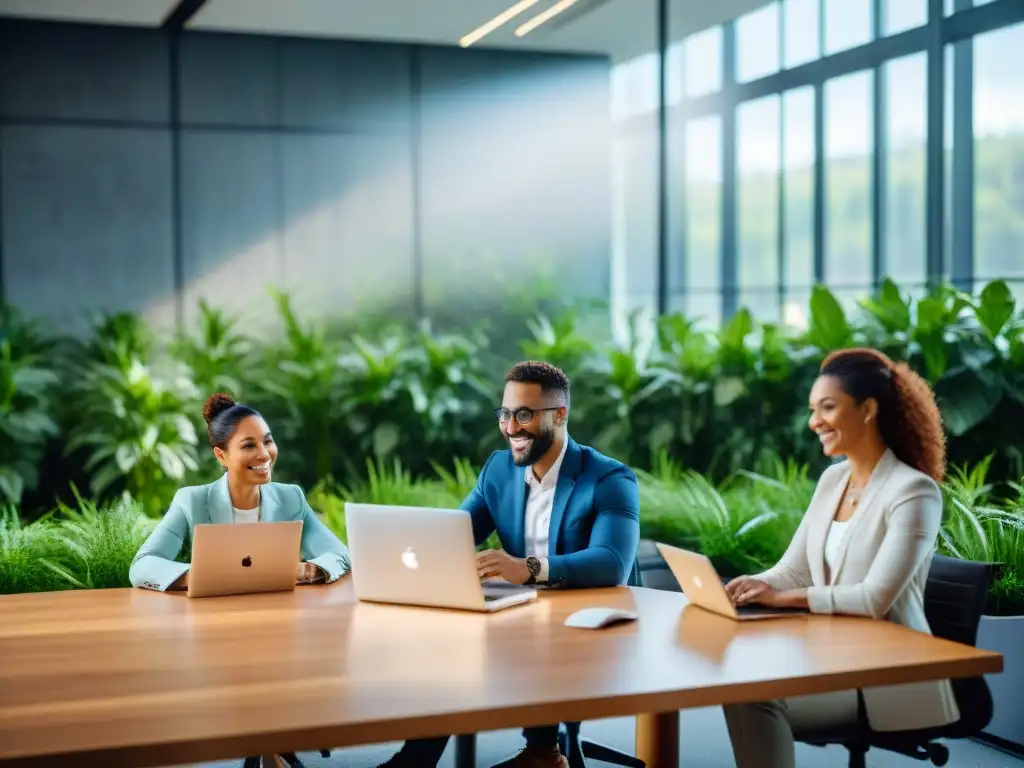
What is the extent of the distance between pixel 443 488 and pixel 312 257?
316 centimetres

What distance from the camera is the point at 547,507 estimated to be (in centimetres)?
381

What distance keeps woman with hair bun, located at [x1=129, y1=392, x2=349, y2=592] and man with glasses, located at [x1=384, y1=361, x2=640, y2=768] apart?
0.47 meters

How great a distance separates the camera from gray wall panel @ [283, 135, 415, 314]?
9.02m

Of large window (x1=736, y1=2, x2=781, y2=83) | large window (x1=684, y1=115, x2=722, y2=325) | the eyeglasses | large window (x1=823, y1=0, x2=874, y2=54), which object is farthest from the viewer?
large window (x1=684, y1=115, x2=722, y2=325)

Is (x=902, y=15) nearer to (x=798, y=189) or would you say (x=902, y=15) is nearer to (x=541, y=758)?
(x=798, y=189)

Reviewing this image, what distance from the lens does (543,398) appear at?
374cm

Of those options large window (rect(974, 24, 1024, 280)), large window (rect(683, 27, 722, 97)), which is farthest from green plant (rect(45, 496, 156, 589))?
large window (rect(683, 27, 722, 97))

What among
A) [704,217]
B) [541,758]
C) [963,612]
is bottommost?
[541,758]

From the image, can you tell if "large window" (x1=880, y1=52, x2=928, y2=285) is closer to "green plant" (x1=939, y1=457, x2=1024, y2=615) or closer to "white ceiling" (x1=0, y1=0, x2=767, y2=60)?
"white ceiling" (x1=0, y1=0, x2=767, y2=60)

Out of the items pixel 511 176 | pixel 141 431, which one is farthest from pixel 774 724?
pixel 511 176

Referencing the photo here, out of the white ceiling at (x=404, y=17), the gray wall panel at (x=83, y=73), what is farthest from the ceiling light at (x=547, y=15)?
the gray wall panel at (x=83, y=73)

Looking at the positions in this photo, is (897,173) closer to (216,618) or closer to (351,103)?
(351,103)

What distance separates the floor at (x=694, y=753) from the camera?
13.8 ft

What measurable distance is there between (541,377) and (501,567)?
612 millimetres
